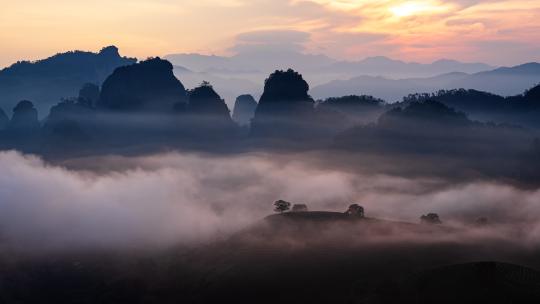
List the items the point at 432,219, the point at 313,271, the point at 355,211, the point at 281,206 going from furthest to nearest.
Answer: the point at 281,206, the point at 355,211, the point at 432,219, the point at 313,271

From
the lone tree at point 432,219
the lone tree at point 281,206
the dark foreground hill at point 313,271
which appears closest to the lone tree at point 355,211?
the dark foreground hill at point 313,271

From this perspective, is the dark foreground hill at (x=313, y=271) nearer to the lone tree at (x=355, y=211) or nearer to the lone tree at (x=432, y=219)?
the lone tree at (x=355, y=211)

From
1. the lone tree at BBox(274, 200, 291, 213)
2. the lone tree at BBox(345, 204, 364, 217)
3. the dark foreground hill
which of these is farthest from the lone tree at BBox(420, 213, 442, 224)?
the lone tree at BBox(274, 200, 291, 213)

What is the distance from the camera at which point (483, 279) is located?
105m

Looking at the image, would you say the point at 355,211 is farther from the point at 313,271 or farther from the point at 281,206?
the point at 313,271

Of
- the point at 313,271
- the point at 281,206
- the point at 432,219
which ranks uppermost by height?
the point at 281,206

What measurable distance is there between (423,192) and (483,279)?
92.7 metres

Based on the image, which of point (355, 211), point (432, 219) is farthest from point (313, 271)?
point (432, 219)

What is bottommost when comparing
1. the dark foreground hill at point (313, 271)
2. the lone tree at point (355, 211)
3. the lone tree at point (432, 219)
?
the dark foreground hill at point (313, 271)

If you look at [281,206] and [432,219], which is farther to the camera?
[281,206]

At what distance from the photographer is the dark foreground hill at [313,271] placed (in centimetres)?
10631

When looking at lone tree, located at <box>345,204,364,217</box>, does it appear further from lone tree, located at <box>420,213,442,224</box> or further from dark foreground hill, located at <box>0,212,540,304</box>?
→ lone tree, located at <box>420,213,442,224</box>

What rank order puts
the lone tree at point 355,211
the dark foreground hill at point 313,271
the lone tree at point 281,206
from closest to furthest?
the dark foreground hill at point 313,271 → the lone tree at point 355,211 → the lone tree at point 281,206

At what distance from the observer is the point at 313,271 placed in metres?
125
